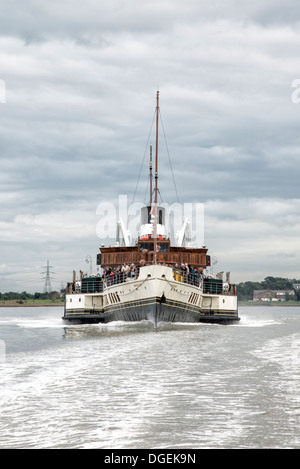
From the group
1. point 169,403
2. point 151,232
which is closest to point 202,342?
point 169,403

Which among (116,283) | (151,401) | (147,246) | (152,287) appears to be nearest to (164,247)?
(147,246)

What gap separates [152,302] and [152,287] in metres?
1.13

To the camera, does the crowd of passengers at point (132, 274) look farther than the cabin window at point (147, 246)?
No

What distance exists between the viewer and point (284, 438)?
923 cm

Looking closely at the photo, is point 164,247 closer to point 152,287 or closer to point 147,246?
point 147,246

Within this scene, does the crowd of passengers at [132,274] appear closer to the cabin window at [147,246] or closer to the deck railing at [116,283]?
the deck railing at [116,283]

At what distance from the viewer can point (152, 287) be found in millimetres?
45312

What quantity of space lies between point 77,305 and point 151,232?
34.8 ft

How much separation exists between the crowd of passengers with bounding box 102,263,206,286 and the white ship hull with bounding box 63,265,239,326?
0.65 metres

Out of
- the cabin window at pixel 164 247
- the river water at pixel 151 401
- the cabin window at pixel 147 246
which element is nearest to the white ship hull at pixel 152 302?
the cabin window at pixel 164 247

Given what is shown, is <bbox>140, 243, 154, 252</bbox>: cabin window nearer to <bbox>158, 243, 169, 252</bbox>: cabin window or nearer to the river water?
<bbox>158, 243, 169, 252</bbox>: cabin window

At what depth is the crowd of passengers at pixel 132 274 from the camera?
51819 millimetres

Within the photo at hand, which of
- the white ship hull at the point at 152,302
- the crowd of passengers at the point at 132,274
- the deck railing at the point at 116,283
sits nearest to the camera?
the white ship hull at the point at 152,302
